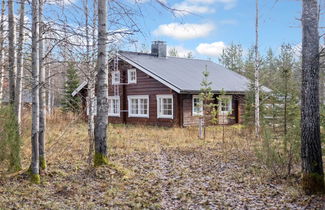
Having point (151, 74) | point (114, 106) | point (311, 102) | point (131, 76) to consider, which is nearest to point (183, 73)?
point (151, 74)

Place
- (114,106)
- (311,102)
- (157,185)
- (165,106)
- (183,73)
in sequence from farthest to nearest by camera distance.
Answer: (114,106) < (183,73) < (165,106) < (157,185) < (311,102)

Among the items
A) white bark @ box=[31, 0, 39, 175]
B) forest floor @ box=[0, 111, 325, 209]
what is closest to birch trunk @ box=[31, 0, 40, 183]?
white bark @ box=[31, 0, 39, 175]

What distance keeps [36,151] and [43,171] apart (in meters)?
1.07

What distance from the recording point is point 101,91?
Answer: 7.54m

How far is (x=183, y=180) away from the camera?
733cm

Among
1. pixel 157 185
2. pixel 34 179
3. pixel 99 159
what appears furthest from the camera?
pixel 99 159

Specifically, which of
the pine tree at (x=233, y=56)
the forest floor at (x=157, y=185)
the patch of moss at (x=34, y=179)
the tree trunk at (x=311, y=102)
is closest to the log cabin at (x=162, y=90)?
the forest floor at (x=157, y=185)

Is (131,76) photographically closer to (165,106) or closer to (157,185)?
(165,106)

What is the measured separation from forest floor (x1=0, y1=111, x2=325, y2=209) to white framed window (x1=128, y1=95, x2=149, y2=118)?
11176 millimetres

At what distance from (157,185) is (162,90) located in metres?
13.9

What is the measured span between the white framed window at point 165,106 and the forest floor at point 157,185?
9.67 metres

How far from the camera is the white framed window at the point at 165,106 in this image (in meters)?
20.2

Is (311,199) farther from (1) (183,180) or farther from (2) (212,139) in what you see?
(2) (212,139)

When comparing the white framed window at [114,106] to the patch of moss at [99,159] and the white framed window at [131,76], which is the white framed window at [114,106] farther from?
the patch of moss at [99,159]
